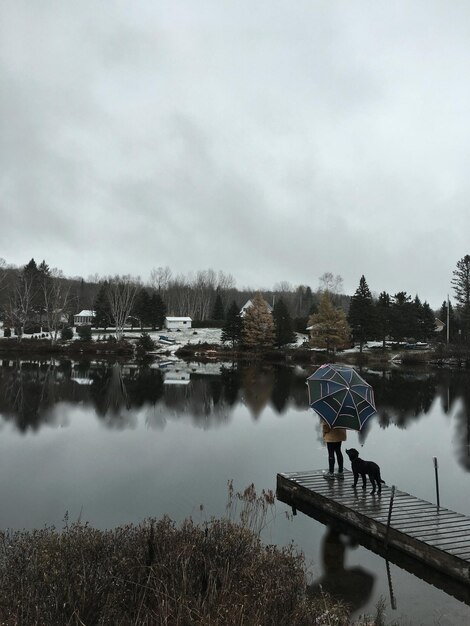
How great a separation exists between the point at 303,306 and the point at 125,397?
315ft

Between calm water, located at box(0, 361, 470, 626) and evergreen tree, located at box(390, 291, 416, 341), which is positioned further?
evergreen tree, located at box(390, 291, 416, 341)

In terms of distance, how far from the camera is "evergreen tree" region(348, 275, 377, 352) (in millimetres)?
54312

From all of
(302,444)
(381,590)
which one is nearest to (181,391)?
(302,444)

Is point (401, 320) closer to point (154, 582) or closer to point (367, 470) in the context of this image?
point (367, 470)

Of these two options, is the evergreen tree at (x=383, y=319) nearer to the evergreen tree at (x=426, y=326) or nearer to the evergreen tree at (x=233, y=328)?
the evergreen tree at (x=426, y=326)

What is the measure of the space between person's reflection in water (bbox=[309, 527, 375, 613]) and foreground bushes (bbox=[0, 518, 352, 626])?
2.99ft

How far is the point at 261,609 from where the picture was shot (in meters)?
4.27

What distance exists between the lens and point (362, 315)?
54.3m

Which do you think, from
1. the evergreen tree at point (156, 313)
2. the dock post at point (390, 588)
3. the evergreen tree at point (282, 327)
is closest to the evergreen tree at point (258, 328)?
the evergreen tree at point (282, 327)

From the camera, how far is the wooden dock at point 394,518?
650 cm

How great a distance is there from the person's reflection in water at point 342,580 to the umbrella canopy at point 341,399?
2.16m

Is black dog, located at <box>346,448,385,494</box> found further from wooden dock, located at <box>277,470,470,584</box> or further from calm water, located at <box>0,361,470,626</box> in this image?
calm water, located at <box>0,361,470,626</box>

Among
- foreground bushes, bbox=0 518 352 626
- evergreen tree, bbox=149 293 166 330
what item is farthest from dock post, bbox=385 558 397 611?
evergreen tree, bbox=149 293 166 330

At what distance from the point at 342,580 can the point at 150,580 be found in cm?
320
